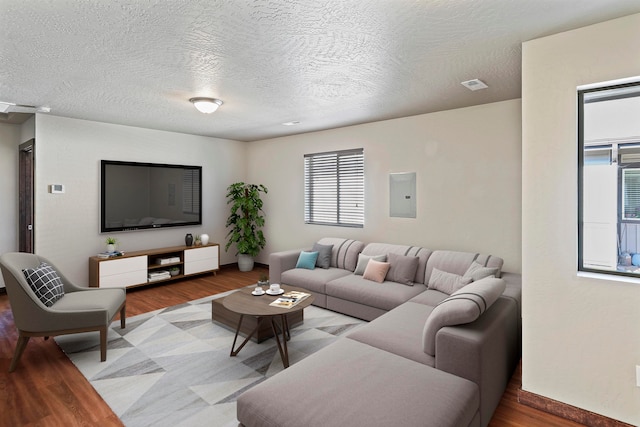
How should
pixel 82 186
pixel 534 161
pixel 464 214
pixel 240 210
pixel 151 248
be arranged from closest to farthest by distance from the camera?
1. pixel 534 161
2. pixel 464 214
3. pixel 82 186
4. pixel 151 248
5. pixel 240 210

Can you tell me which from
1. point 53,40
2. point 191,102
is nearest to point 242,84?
point 191,102

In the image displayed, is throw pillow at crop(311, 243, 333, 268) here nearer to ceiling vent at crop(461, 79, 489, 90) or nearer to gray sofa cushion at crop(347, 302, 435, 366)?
gray sofa cushion at crop(347, 302, 435, 366)

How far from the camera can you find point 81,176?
4.93m

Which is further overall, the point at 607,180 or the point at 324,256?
the point at 324,256

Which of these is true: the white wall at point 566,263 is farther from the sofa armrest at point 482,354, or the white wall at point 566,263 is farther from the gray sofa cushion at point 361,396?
the gray sofa cushion at point 361,396

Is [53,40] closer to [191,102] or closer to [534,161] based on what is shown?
[191,102]

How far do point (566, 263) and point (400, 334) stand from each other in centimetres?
124

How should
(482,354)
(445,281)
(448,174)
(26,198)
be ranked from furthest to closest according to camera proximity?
1. (26,198)
2. (448,174)
3. (445,281)
4. (482,354)

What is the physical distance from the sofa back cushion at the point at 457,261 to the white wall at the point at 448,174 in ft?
1.04

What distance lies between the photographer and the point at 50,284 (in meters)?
3.15

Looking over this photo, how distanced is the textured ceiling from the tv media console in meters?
2.18

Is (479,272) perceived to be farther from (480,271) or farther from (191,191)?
(191,191)

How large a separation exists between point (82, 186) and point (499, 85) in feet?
18.2


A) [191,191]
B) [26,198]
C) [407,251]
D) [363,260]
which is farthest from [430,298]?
[26,198]
